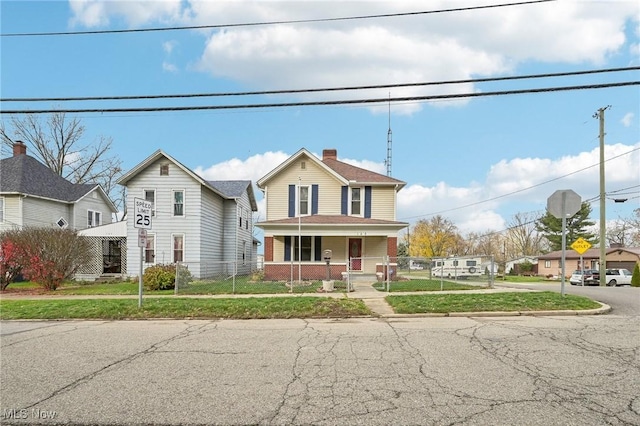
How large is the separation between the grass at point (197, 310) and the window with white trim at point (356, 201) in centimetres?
1343

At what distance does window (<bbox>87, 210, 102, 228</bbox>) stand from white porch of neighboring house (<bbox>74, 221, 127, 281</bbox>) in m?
7.32

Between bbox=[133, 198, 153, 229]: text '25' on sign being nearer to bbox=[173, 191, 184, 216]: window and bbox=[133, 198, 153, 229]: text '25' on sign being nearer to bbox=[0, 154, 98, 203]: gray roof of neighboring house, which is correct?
bbox=[173, 191, 184, 216]: window

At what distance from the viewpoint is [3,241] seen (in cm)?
1867

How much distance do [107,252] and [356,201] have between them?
16.7 m

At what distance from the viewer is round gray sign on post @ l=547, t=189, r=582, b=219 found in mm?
12281

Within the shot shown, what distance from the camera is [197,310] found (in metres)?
11.4

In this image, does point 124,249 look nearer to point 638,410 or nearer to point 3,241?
point 3,241

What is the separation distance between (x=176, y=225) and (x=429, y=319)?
1871 cm

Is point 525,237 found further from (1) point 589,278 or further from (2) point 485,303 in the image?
(2) point 485,303

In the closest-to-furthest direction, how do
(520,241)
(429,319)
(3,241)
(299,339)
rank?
(299,339), (429,319), (3,241), (520,241)

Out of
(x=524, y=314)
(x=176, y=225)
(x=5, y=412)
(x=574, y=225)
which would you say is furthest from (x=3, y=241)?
(x=574, y=225)

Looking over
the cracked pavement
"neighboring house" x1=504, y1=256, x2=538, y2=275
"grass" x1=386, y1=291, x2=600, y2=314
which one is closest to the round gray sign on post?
"grass" x1=386, y1=291, x2=600, y2=314

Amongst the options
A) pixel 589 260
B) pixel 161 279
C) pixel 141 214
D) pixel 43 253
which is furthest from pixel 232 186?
pixel 589 260

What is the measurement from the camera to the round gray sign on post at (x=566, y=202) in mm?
12281
